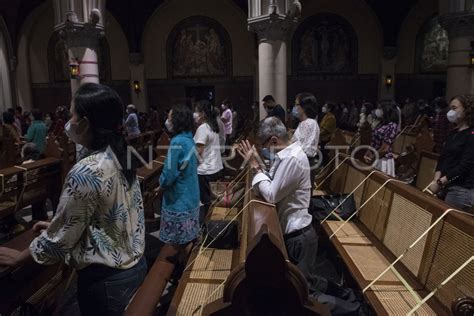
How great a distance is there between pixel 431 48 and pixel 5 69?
68.1ft

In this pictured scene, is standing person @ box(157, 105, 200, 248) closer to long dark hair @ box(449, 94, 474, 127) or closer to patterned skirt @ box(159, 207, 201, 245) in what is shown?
patterned skirt @ box(159, 207, 201, 245)

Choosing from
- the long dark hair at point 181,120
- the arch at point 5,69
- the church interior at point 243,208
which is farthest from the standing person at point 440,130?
Result: the arch at point 5,69

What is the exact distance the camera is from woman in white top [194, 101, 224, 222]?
480 cm

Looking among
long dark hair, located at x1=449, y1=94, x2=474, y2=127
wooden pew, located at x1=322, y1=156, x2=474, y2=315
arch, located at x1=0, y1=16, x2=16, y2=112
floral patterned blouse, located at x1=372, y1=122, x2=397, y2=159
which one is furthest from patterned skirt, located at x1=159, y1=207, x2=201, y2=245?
arch, located at x1=0, y1=16, x2=16, y2=112

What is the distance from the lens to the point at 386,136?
5.48 m

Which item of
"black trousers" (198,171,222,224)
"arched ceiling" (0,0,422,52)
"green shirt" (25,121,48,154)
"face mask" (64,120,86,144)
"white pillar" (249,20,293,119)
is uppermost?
"arched ceiling" (0,0,422,52)

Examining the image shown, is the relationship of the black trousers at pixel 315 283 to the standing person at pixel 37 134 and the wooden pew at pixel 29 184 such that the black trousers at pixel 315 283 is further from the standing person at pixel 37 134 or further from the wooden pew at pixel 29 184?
the standing person at pixel 37 134

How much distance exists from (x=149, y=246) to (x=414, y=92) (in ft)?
55.8

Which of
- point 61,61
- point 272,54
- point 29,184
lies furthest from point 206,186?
point 61,61

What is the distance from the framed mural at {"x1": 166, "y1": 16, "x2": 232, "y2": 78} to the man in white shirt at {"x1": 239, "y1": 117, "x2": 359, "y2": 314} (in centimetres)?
1650

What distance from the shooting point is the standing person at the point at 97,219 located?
1611 mm

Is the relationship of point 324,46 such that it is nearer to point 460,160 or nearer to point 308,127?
point 308,127

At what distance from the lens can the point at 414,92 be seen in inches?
716

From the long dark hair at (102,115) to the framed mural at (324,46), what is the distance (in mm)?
17546
